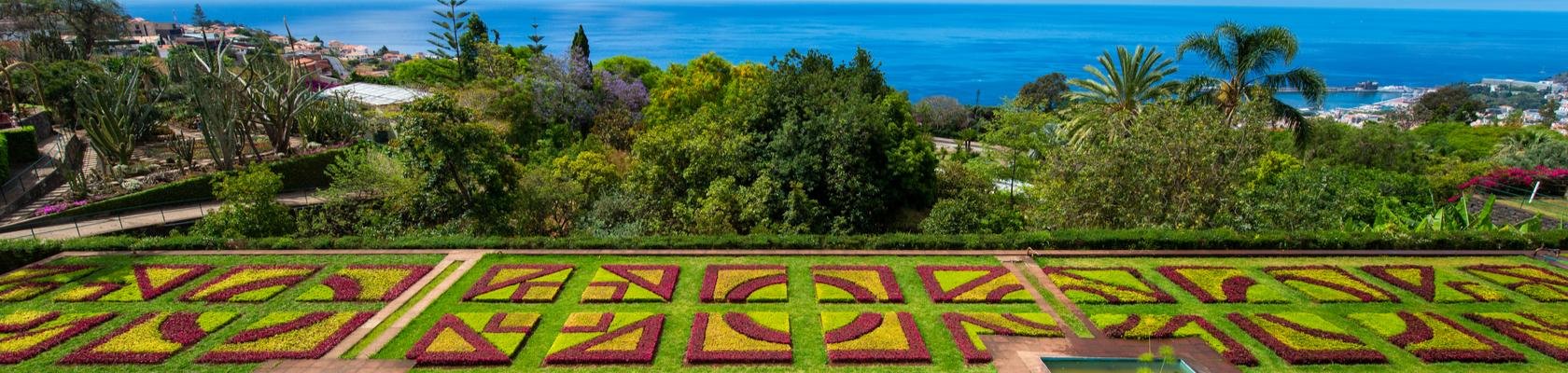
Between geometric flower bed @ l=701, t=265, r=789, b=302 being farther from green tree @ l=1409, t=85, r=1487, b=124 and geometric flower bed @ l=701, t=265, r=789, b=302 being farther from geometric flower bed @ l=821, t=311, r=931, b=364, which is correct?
green tree @ l=1409, t=85, r=1487, b=124

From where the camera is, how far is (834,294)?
61.1 ft

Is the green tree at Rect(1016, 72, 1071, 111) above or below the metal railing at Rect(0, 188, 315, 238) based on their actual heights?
above

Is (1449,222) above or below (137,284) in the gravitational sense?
above

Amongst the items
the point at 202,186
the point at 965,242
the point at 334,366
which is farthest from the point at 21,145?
the point at 965,242

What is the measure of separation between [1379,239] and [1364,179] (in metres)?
8.04

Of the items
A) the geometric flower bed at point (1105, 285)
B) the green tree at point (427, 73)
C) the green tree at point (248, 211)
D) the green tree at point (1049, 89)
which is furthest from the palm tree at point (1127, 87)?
the green tree at point (427, 73)

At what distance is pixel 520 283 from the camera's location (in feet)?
62.8

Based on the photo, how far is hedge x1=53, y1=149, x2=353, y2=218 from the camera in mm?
28875

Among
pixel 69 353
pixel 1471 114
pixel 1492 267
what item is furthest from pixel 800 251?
pixel 1471 114

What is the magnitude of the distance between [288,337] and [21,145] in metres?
30.5

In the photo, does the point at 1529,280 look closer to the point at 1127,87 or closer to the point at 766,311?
the point at 1127,87

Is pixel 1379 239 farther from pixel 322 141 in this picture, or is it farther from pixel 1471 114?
pixel 1471 114

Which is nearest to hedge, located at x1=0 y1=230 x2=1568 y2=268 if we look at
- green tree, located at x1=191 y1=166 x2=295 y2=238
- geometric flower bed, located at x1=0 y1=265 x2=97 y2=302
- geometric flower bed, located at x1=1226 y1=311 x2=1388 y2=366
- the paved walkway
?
geometric flower bed, located at x1=0 y1=265 x2=97 y2=302

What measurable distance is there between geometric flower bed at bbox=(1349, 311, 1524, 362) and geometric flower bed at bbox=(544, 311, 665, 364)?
16.4 m
